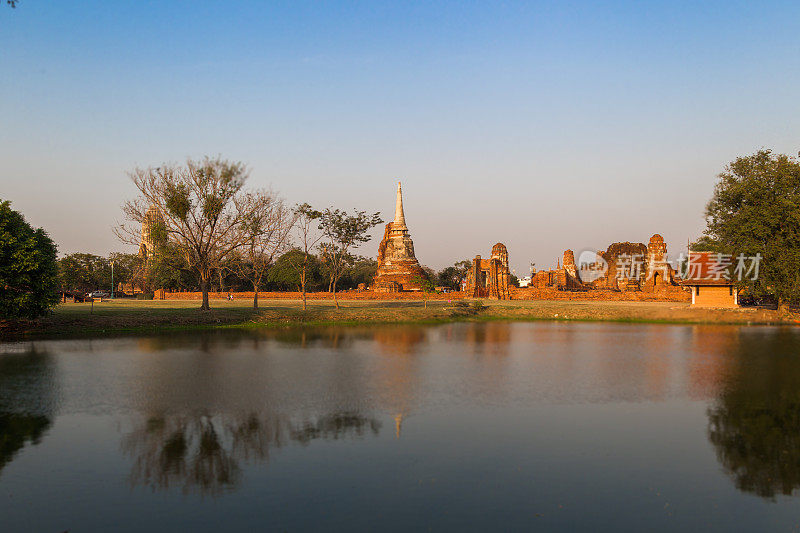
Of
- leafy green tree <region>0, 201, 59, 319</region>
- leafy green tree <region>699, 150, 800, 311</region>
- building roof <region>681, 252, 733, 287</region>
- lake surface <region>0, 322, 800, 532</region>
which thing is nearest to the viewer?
lake surface <region>0, 322, 800, 532</region>

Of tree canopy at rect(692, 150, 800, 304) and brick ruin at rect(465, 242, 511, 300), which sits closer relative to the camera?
tree canopy at rect(692, 150, 800, 304)

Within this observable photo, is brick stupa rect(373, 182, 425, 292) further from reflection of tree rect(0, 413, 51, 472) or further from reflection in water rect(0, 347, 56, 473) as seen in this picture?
reflection of tree rect(0, 413, 51, 472)

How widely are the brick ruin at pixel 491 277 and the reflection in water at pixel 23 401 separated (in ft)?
147

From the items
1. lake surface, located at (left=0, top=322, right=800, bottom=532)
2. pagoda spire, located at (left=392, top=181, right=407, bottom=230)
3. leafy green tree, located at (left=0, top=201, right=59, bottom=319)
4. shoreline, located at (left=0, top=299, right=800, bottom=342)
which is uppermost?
pagoda spire, located at (left=392, top=181, right=407, bottom=230)

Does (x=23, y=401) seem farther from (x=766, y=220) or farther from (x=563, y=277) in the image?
(x=563, y=277)

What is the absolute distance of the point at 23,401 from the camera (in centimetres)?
1048

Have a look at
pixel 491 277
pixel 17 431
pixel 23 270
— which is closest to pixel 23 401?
pixel 17 431

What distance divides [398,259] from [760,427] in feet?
193

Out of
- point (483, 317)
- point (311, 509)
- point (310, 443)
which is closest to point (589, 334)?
point (483, 317)

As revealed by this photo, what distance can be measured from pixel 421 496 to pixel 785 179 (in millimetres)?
35773

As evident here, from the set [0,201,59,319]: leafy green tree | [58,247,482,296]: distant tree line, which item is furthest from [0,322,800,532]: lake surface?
[58,247,482,296]: distant tree line

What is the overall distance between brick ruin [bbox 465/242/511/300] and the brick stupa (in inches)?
235

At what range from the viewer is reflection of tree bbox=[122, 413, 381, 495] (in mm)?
6629

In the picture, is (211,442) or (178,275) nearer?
(211,442)
